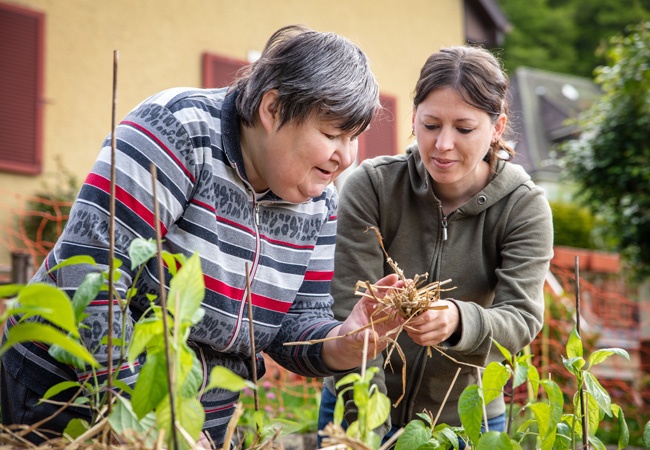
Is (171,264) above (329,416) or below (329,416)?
above

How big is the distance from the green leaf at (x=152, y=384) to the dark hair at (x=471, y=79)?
1.47 metres

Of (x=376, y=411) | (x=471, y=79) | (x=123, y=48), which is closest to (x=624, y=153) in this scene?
(x=123, y=48)

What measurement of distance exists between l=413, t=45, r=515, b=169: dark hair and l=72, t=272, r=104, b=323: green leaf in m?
1.39

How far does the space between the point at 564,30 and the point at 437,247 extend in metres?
27.8

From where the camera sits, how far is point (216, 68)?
7.95 meters

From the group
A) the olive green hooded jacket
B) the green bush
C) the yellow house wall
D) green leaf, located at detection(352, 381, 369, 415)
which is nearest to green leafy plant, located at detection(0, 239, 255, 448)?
green leaf, located at detection(352, 381, 369, 415)

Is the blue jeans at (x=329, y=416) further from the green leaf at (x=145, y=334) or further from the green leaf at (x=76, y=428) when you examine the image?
the green leaf at (x=145, y=334)

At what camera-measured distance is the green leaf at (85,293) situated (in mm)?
986

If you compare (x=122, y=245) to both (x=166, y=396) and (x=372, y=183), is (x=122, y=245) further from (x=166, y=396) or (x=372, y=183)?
(x=372, y=183)

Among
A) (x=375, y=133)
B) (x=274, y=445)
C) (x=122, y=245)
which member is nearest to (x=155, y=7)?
(x=375, y=133)

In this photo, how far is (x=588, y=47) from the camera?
94.0ft

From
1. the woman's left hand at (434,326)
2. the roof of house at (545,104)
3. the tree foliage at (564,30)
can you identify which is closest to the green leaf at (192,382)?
the woman's left hand at (434,326)

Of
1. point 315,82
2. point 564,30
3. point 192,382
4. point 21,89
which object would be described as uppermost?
point 564,30

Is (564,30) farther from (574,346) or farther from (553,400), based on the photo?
(553,400)
